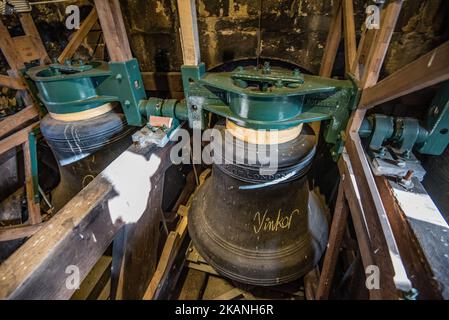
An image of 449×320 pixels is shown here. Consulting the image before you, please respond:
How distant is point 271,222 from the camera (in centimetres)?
101

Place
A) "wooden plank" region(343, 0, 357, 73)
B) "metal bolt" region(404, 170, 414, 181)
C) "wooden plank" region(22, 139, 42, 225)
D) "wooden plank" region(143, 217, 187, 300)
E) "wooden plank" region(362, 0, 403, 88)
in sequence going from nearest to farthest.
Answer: "wooden plank" region(362, 0, 403, 88) → "metal bolt" region(404, 170, 414, 181) → "wooden plank" region(343, 0, 357, 73) → "wooden plank" region(143, 217, 187, 300) → "wooden plank" region(22, 139, 42, 225)

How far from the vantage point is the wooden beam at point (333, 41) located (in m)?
1.21

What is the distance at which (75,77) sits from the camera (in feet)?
3.44

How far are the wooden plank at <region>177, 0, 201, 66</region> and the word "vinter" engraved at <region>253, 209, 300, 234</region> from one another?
2.47 ft

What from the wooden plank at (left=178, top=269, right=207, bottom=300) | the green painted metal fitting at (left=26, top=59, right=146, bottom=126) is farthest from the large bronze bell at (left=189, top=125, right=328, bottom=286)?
the wooden plank at (left=178, top=269, right=207, bottom=300)

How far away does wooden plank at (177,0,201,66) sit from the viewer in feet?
2.75

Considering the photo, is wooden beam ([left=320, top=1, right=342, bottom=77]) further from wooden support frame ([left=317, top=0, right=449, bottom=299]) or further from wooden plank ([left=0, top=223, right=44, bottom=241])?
wooden plank ([left=0, top=223, right=44, bottom=241])

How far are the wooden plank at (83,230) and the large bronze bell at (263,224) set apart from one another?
353mm

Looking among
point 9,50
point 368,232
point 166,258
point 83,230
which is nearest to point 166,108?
point 83,230

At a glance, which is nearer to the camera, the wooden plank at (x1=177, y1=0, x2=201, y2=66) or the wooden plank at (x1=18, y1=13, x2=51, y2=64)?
the wooden plank at (x1=177, y1=0, x2=201, y2=66)

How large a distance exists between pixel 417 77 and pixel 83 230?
1.06 m

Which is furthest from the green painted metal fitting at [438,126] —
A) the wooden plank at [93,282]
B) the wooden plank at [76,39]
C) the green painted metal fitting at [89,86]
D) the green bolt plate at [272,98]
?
the wooden plank at [93,282]

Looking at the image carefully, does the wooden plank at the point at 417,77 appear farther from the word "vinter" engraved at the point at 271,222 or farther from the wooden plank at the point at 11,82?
the wooden plank at the point at 11,82

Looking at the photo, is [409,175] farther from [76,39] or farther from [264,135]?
[76,39]
